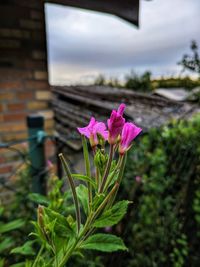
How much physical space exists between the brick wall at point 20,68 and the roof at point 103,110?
29 centimetres

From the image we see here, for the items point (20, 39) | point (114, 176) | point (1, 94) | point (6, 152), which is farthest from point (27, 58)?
point (114, 176)

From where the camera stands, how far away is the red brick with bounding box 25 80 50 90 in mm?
2227

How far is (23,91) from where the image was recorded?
7.25 ft

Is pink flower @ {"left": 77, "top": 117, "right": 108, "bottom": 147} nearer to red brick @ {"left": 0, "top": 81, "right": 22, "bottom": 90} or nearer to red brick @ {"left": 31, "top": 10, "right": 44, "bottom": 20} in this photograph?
red brick @ {"left": 0, "top": 81, "right": 22, "bottom": 90}

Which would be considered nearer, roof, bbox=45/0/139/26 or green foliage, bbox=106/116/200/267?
green foliage, bbox=106/116/200/267

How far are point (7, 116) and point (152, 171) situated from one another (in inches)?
45.0

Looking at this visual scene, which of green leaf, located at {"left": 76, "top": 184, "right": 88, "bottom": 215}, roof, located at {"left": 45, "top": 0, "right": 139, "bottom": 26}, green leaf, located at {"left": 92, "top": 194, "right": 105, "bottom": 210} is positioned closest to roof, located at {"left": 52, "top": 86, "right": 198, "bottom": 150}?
roof, located at {"left": 45, "top": 0, "right": 139, "bottom": 26}

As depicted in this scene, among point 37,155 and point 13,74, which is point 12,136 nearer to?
point 13,74

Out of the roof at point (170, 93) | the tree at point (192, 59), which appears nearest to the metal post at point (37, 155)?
the tree at point (192, 59)

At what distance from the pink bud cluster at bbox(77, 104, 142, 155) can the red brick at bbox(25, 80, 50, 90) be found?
1.84 meters

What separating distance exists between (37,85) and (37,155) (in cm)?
94

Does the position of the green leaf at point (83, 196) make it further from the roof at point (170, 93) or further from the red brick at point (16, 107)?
the roof at point (170, 93)

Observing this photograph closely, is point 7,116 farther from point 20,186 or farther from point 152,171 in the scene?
point 152,171

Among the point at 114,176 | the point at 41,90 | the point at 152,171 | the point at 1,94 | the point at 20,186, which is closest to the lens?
the point at 114,176
